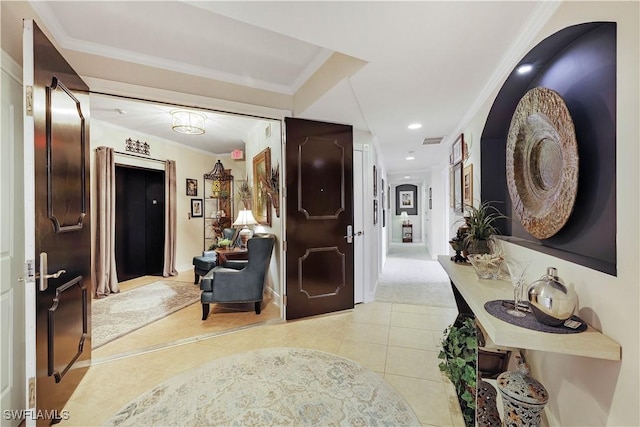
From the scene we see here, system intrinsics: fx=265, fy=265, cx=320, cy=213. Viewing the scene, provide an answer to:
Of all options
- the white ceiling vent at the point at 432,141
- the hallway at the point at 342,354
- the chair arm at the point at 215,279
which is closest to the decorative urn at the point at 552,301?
the hallway at the point at 342,354

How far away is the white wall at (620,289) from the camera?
87 cm

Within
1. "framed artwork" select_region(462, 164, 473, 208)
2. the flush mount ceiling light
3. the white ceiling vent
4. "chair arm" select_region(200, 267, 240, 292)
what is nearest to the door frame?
"chair arm" select_region(200, 267, 240, 292)

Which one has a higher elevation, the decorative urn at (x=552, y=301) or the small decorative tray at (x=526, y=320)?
the decorative urn at (x=552, y=301)

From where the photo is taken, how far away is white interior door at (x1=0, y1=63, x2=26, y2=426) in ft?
4.84

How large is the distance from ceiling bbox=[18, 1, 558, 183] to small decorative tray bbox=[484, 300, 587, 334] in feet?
4.88

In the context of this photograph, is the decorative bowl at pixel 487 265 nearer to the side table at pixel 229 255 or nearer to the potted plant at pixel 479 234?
the potted plant at pixel 479 234

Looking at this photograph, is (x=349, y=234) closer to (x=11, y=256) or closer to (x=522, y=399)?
(x=522, y=399)

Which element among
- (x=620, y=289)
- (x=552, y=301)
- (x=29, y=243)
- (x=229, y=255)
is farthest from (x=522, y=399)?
(x=229, y=255)

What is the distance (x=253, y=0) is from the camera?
1368 millimetres

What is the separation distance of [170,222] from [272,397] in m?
4.34

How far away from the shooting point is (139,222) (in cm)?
522

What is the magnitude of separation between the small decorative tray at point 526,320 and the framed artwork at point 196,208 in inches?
224

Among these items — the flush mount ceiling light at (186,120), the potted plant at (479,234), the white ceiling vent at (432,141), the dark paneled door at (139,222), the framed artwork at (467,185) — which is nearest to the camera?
the potted plant at (479,234)

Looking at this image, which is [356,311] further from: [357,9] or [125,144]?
[125,144]
